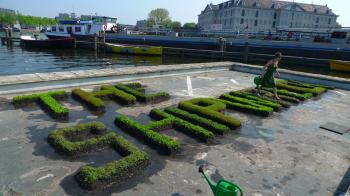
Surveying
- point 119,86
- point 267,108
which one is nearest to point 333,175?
point 267,108

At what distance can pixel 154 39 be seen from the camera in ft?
158

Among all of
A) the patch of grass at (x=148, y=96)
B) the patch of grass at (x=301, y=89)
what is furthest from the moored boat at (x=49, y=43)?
the patch of grass at (x=301, y=89)

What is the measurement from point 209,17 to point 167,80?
104 m

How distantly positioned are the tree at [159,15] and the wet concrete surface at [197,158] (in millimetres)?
112313

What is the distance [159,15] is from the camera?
11481 centimetres

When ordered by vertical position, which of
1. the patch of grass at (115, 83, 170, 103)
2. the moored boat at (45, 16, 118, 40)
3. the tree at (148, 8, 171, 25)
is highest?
the tree at (148, 8, 171, 25)

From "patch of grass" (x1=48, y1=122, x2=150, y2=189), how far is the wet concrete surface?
127mm

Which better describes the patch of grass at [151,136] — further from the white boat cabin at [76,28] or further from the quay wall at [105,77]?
the white boat cabin at [76,28]

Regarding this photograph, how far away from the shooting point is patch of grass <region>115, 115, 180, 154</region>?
5004 millimetres

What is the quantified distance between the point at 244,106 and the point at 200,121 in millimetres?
2146

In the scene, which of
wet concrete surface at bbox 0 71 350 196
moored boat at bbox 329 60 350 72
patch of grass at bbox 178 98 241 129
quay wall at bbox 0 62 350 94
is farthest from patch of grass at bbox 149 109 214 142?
moored boat at bbox 329 60 350 72

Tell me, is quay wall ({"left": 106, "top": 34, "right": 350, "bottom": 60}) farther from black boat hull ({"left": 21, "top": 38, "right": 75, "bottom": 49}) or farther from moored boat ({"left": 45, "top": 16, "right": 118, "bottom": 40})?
black boat hull ({"left": 21, "top": 38, "right": 75, "bottom": 49})

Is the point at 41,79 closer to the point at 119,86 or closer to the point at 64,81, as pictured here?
the point at 64,81

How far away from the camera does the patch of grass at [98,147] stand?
12.7 ft
